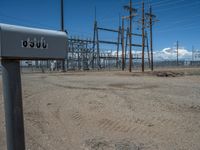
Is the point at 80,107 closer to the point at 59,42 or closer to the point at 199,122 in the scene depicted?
the point at 199,122

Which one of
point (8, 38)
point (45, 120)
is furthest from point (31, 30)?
point (45, 120)

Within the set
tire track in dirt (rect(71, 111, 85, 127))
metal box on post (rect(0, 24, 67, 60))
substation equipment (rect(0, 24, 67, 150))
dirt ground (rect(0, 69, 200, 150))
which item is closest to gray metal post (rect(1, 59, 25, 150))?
substation equipment (rect(0, 24, 67, 150))

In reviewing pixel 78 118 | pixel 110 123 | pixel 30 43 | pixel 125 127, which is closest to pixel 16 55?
pixel 30 43

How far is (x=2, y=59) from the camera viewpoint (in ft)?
5.33

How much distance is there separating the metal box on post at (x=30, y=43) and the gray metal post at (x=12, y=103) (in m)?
0.10

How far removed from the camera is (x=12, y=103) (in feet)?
5.54

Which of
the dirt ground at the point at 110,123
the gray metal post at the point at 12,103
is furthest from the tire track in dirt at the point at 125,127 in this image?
the gray metal post at the point at 12,103

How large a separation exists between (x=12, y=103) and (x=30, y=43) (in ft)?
1.54

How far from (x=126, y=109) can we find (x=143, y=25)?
22.0 m

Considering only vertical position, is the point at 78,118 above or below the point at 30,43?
below

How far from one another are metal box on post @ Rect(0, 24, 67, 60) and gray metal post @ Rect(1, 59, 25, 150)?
100mm

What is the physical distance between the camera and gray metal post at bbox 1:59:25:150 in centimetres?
167

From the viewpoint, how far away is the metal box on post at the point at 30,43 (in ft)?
5.18

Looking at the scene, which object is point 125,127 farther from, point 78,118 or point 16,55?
point 16,55
